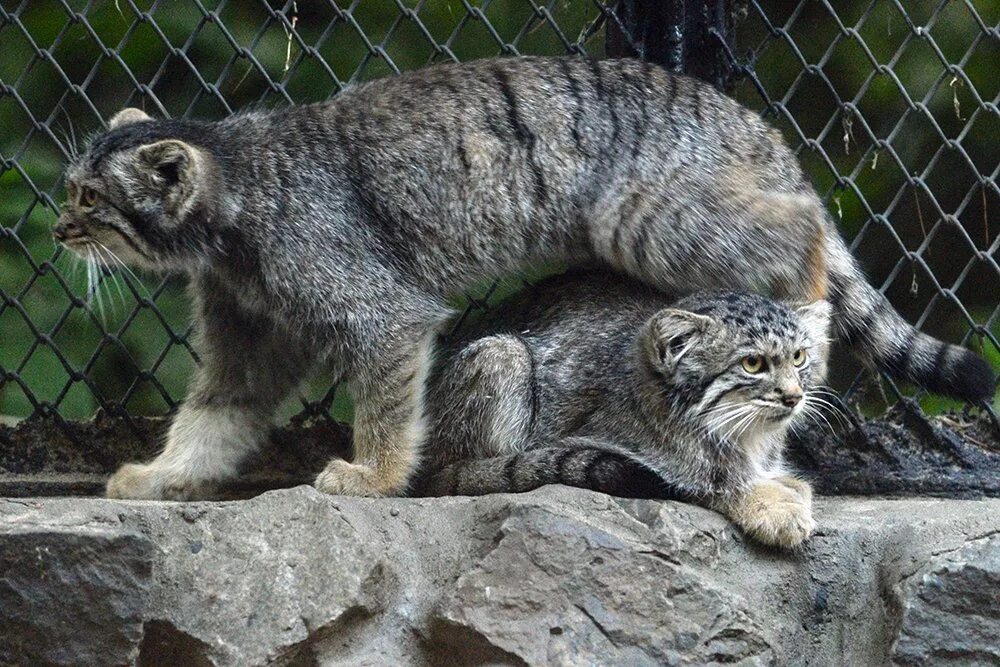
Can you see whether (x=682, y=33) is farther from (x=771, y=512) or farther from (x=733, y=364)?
(x=771, y=512)

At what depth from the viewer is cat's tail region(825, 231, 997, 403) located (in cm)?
437

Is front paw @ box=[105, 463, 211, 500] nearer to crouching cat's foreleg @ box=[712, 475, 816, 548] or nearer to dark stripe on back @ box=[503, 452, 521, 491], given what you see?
dark stripe on back @ box=[503, 452, 521, 491]

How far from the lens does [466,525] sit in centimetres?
388

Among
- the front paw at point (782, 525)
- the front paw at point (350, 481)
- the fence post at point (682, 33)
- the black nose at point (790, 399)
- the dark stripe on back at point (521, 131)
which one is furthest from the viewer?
the fence post at point (682, 33)

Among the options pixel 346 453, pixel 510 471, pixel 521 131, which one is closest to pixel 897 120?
pixel 521 131

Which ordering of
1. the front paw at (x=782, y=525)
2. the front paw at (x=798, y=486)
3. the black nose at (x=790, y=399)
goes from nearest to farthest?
the front paw at (x=782, y=525) → the black nose at (x=790, y=399) → the front paw at (x=798, y=486)

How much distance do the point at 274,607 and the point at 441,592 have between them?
42cm

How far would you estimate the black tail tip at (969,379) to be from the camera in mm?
4348

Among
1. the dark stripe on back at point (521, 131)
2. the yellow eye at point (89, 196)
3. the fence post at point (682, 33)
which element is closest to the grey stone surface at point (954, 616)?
the dark stripe on back at point (521, 131)

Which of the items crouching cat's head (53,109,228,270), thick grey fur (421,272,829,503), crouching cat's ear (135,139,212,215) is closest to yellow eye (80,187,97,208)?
crouching cat's head (53,109,228,270)

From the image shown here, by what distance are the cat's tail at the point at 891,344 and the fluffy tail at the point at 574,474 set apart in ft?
2.88

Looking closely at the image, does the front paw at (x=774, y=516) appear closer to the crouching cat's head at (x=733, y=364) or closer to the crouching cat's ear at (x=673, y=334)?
the crouching cat's head at (x=733, y=364)

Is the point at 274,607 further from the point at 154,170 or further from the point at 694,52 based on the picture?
the point at 694,52

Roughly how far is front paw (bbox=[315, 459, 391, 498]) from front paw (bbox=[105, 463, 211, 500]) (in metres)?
0.54
